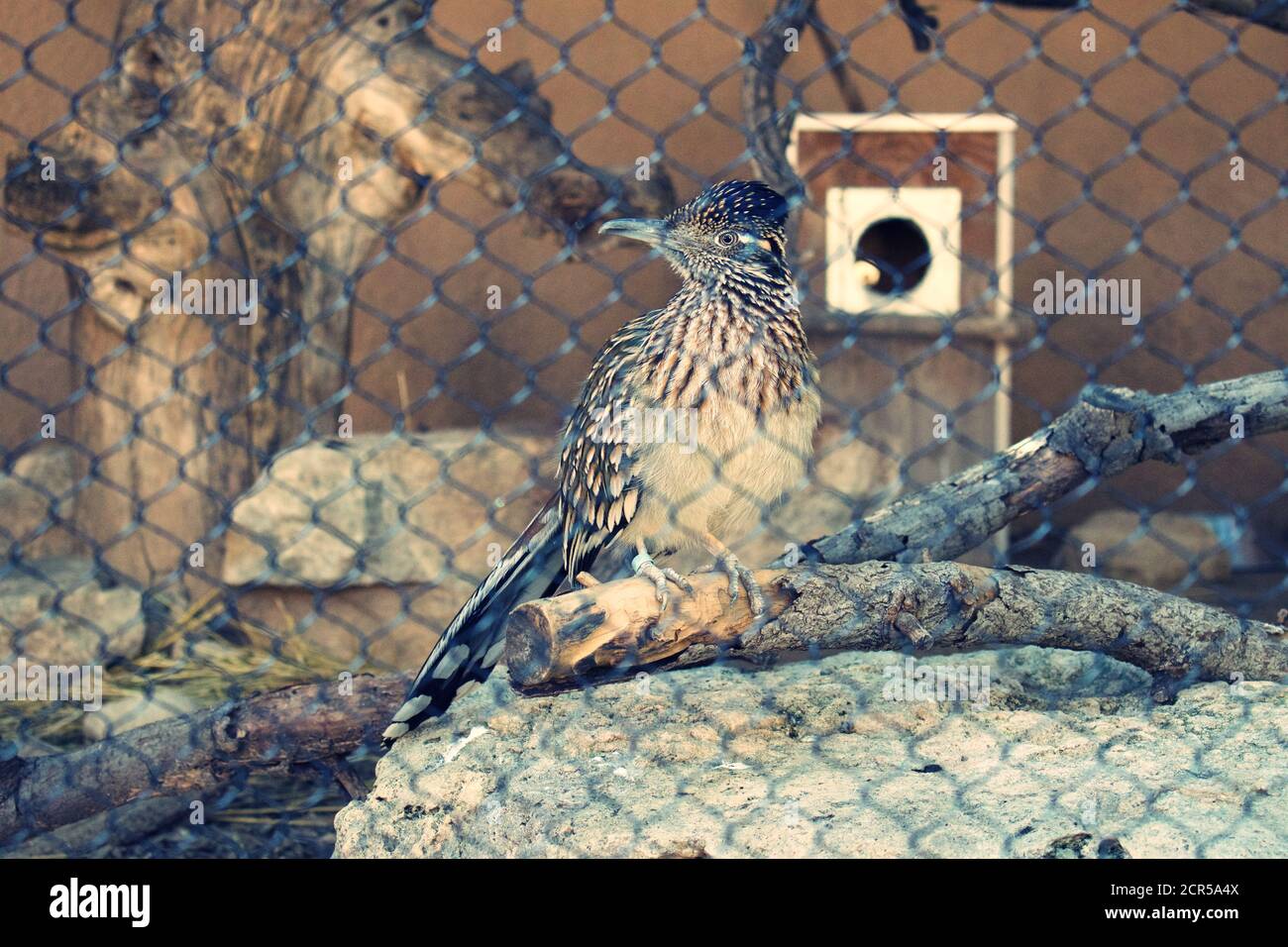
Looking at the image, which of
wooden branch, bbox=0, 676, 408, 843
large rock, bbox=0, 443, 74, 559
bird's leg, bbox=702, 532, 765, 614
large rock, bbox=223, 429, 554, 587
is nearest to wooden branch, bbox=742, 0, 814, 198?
bird's leg, bbox=702, 532, 765, 614

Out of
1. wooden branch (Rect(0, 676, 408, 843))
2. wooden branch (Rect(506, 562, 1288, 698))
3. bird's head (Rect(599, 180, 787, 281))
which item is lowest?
wooden branch (Rect(0, 676, 408, 843))

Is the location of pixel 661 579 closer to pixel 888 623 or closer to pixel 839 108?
pixel 888 623

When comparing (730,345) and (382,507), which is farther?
(382,507)

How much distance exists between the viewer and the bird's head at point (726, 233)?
2.59m

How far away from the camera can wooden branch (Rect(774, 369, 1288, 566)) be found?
245 cm

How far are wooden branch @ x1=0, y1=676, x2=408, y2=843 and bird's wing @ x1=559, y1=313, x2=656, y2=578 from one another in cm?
42

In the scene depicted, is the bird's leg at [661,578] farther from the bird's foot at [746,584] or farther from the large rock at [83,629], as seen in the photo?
the large rock at [83,629]

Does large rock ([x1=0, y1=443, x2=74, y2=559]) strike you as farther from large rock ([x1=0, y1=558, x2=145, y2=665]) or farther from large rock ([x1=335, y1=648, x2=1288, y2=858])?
large rock ([x1=335, y1=648, x2=1288, y2=858])

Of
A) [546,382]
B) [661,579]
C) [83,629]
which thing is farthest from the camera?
[546,382]

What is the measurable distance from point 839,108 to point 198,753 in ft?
11.4

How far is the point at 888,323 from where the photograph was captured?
4117 mm

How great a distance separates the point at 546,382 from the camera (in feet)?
16.9

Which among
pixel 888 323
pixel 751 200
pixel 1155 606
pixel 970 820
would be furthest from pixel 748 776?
pixel 888 323

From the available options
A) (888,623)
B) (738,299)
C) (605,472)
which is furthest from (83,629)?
(888,623)
